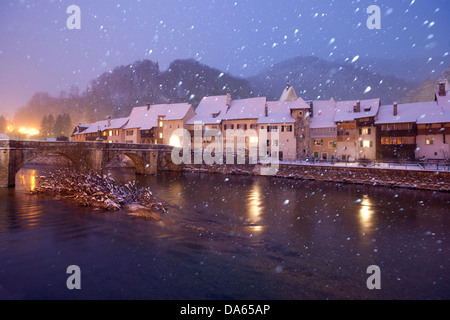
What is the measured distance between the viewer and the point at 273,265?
428 inches

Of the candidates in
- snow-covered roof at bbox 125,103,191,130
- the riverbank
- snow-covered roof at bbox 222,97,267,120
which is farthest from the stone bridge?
snow-covered roof at bbox 222,97,267,120

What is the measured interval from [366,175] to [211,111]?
1355 inches

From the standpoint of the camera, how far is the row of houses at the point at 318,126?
41.3 m

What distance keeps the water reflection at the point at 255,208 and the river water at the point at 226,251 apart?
0.42 feet

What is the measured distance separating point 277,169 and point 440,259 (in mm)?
30621

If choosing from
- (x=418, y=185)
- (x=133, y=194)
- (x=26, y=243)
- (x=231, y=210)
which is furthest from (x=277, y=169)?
(x=26, y=243)

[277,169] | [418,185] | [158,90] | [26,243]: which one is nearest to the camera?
[26,243]

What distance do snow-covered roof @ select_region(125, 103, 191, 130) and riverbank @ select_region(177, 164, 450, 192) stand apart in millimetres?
20359

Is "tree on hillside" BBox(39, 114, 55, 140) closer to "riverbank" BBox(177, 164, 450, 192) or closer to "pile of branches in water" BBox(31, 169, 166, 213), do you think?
"riverbank" BBox(177, 164, 450, 192)

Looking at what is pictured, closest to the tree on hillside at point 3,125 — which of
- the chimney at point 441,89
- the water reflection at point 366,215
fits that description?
the water reflection at point 366,215

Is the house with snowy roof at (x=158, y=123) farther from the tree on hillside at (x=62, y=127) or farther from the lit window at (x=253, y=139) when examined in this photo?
the tree on hillside at (x=62, y=127)

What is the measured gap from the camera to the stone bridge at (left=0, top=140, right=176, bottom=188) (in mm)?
25750

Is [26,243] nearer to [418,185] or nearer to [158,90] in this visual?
[418,185]
